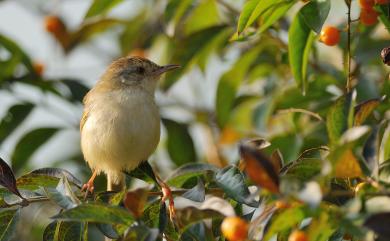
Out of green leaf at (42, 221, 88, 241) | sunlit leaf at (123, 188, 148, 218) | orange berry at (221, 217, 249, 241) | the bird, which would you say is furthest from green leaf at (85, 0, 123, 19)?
orange berry at (221, 217, 249, 241)

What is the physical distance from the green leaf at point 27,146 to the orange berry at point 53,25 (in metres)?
1.34

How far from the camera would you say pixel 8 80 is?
5141 mm

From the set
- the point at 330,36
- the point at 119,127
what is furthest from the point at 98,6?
the point at 330,36

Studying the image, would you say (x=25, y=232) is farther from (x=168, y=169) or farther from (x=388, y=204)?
(x=388, y=204)

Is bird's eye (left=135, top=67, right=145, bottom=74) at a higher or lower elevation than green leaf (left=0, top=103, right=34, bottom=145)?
higher

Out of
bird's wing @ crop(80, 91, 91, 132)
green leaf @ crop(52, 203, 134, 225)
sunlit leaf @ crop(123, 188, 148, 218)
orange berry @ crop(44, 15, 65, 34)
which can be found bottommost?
bird's wing @ crop(80, 91, 91, 132)

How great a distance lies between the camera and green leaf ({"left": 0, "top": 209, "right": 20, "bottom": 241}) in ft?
9.36

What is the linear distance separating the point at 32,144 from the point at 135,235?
2774 millimetres

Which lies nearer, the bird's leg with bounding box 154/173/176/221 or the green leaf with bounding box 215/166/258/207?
the green leaf with bounding box 215/166/258/207

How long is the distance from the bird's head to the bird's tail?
629 millimetres

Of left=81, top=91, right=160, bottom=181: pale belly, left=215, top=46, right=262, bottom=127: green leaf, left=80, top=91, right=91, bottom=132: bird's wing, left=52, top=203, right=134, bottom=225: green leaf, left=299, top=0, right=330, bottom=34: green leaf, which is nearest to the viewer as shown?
left=52, top=203, right=134, bottom=225: green leaf

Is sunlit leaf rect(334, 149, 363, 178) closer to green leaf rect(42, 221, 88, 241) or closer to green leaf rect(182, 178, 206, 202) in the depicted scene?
green leaf rect(182, 178, 206, 202)

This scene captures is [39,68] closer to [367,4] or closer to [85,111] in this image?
[85,111]

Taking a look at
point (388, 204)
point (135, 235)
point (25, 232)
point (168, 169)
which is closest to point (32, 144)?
point (25, 232)
